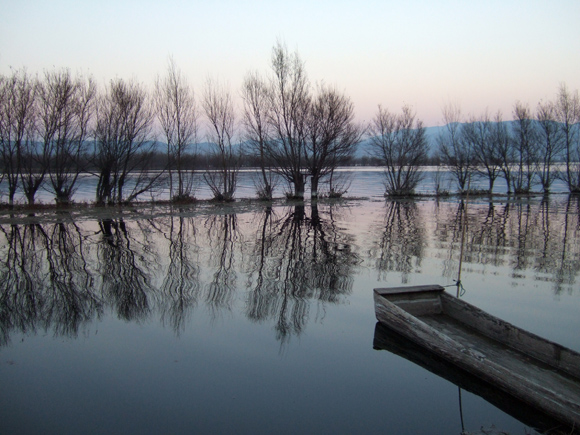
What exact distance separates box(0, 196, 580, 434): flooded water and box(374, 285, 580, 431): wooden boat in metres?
0.41

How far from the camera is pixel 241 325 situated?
7.62 m

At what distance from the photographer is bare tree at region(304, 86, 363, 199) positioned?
30297 mm

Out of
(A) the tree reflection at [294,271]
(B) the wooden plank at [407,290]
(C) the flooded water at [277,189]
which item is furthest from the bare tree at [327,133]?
(B) the wooden plank at [407,290]

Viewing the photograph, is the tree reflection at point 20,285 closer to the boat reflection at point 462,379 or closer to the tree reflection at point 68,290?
the tree reflection at point 68,290

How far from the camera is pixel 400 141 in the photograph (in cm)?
3503

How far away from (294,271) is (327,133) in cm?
2053

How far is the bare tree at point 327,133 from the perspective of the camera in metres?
30.3

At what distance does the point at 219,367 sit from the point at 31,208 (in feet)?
71.9

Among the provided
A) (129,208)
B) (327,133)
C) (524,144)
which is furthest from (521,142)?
(129,208)

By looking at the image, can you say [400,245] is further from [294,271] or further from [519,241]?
[294,271]

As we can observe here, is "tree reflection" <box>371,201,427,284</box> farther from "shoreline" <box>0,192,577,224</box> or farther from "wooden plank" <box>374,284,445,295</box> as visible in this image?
"shoreline" <box>0,192,577,224</box>

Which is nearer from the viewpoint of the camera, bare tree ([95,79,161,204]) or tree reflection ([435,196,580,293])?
tree reflection ([435,196,580,293])

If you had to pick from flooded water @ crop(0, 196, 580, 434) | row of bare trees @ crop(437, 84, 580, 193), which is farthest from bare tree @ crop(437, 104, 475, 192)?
flooded water @ crop(0, 196, 580, 434)

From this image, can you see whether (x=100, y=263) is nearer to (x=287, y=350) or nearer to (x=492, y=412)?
(x=287, y=350)
